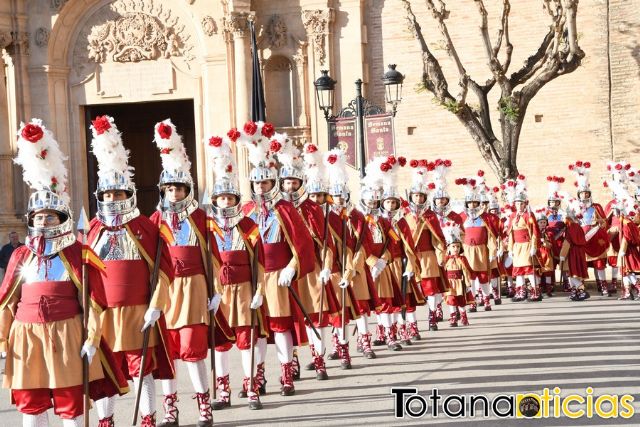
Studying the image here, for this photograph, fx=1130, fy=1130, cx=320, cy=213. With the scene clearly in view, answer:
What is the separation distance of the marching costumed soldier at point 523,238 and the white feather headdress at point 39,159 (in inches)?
529

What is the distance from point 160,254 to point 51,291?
4.07 feet

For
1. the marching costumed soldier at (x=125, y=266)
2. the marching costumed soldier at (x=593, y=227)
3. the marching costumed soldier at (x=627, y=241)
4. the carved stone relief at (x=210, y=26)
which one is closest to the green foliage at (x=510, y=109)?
the marching costumed soldier at (x=593, y=227)

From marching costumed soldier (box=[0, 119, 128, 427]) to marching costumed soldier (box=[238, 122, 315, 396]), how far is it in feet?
9.26

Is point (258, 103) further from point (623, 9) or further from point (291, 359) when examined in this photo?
point (291, 359)

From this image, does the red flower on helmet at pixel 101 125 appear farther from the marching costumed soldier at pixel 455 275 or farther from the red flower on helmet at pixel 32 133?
the marching costumed soldier at pixel 455 275

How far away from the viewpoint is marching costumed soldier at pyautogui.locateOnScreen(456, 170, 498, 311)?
18750 mm

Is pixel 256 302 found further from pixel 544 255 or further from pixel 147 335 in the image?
pixel 544 255

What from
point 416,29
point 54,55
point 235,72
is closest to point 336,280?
point 416,29

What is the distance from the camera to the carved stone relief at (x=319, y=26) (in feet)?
85.6

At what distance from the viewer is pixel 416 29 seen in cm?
2252

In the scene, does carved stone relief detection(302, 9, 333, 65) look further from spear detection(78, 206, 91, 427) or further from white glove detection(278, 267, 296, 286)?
spear detection(78, 206, 91, 427)

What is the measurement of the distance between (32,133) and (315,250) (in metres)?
4.59

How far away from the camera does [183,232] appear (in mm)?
9703

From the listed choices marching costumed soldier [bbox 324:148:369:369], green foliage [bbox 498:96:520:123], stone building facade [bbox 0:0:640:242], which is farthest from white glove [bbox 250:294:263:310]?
stone building facade [bbox 0:0:640:242]
